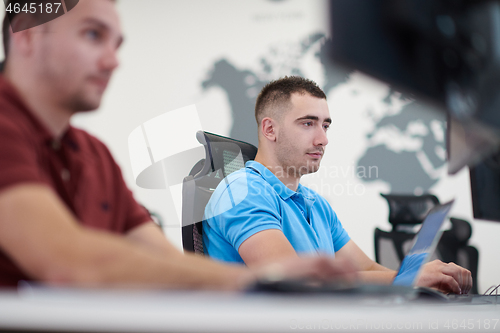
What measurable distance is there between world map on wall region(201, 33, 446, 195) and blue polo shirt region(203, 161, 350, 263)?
65.7 inches

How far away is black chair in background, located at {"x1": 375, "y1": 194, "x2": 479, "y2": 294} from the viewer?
2.35m

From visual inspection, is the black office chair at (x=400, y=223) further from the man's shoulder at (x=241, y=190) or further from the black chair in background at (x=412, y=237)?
the man's shoulder at (x=241, y=190)

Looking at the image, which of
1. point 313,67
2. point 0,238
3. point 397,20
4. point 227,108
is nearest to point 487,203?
point 397,20

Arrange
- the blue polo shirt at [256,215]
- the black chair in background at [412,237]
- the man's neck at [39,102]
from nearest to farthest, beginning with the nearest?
the man's neck at [39,102], the blue polo shirt at [256,215], the black chair in background at [412,237]

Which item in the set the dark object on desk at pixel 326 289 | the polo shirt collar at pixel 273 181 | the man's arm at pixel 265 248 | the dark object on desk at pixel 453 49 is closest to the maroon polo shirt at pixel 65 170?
the dark object on desk at pixel 326 289

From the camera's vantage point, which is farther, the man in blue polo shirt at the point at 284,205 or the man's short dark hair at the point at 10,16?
the man in blue polo shirt at the point at 284,205

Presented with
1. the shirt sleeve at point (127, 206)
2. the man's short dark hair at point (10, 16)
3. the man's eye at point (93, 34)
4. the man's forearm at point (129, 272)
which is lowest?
the man's forearm at point (129, 272)

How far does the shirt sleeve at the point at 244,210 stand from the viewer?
1.06 metres

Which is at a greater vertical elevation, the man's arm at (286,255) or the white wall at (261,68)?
the white wall at (261,68)

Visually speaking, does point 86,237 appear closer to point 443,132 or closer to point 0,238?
point 0,238

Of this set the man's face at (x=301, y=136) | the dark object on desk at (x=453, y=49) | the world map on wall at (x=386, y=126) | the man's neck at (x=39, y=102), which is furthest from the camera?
the world map on wall at (x=386, y=126)

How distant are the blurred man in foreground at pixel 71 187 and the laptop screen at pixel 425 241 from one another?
0.50 metres

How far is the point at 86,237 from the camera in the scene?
398mm

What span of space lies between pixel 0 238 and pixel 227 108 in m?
2.02
